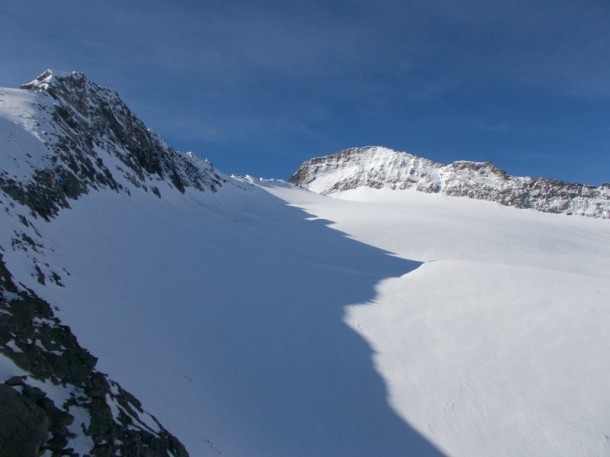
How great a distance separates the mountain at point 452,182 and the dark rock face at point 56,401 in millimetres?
111363

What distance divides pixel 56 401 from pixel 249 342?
1006 cm

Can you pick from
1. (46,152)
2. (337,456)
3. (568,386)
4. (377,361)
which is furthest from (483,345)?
(46,152)

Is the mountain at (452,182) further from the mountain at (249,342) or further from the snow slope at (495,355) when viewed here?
the snow slope at (495,355)

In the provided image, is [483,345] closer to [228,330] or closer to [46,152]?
[228,330]

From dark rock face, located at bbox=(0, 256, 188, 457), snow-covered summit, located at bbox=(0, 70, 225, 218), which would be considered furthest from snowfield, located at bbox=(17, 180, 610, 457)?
snow-covered summit, located at bbox=(0, 70, 225, 218)

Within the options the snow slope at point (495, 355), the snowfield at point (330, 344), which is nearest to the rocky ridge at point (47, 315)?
the snowfield at point (330, 344)

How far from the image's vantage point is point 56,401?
24.0ft

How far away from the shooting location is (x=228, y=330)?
17562 mm

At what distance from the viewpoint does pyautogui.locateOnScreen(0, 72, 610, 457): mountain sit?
8750 millimetres

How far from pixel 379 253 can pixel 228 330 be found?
22152 millimetres

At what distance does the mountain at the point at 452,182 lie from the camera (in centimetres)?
10825

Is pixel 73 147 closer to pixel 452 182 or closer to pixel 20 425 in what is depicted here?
pixel 20 425

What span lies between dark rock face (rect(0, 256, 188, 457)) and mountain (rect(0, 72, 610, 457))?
3cm

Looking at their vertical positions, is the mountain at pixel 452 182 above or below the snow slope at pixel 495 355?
above
